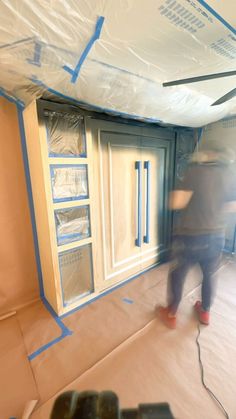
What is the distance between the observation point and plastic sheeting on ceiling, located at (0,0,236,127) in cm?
65

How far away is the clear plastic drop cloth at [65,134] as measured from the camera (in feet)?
4.32

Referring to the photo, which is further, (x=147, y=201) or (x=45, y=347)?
(x=147, y=201)

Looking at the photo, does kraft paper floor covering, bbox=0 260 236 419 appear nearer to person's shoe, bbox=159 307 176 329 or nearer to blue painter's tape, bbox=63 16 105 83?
person's shoe, bbox=159 307 176 329

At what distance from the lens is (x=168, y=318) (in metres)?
1.45

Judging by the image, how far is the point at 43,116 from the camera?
49.2 inches

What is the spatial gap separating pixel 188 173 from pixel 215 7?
787mm

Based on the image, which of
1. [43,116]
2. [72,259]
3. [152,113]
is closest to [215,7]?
[152,113]

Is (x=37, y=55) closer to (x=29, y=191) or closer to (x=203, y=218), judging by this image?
(x=29, y=191)

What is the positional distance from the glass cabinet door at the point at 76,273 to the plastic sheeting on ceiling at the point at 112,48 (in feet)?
3.83

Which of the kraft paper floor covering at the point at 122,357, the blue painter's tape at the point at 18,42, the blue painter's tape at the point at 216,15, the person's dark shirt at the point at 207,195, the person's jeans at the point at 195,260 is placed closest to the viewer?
the blue painter's tape at the point at 216,15

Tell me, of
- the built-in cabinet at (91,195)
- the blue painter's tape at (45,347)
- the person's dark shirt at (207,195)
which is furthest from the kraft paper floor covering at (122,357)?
the person's dark shirt at (207,195)

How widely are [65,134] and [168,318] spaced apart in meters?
1.61

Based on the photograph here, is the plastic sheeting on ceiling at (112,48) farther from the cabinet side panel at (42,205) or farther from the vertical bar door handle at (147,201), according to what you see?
the vertical bar door handle at (147,201)

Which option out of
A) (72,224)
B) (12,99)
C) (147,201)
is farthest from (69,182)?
(147,201)
